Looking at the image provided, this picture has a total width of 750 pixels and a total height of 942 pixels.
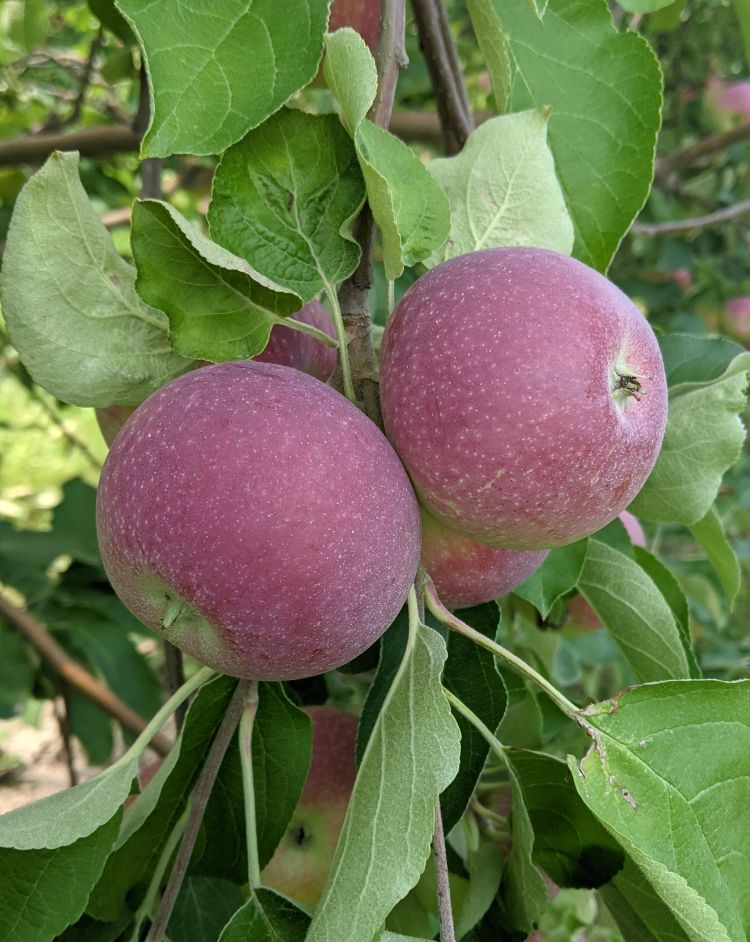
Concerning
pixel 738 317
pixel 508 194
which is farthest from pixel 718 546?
pixel 738 317

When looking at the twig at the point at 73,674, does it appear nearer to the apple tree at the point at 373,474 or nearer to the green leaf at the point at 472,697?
the apple tree at the point at 373,474

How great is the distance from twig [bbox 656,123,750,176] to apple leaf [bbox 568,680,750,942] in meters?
1.65

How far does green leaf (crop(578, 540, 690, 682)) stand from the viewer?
107 cm

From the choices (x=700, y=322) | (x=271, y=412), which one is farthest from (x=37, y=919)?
(x=700, y=322)

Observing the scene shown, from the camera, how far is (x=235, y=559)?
0.69 meters

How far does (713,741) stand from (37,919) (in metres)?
0.64

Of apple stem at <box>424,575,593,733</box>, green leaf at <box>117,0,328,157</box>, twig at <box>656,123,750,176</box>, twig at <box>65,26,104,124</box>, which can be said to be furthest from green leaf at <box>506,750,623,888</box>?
twig at <box>656,123,750,176</box>

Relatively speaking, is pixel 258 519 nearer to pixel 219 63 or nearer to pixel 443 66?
pixel 219 63

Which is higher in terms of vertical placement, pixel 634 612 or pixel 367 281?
pixel 367 281

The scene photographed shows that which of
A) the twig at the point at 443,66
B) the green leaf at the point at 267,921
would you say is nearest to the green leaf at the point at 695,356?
the twig at the point at 443,66

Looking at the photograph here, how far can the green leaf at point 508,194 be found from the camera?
0.95m

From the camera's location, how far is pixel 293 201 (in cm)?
82

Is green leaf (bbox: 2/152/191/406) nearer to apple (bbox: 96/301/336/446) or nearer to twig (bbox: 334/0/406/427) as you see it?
apple (bbox: 96/301/336/446)

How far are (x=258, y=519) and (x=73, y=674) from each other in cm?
105
